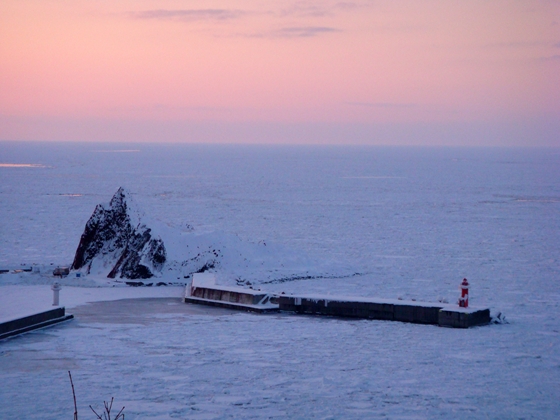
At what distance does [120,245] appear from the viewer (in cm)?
2795

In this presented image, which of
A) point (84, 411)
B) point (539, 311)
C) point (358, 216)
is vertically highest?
point (358, 216)

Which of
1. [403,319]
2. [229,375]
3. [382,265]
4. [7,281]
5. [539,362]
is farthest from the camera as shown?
[382,265]

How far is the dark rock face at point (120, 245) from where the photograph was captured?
25750 millimetres

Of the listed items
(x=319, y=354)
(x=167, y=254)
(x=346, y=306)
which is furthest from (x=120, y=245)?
(x=319, y=354)

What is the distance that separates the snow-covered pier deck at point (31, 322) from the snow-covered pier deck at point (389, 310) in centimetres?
527

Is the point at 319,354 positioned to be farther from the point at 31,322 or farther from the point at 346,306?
the point at 31,322

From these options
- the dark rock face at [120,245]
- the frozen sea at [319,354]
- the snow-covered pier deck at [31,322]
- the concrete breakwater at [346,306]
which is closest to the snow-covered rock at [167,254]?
the dark rock face at [120,245]

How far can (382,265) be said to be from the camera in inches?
1228

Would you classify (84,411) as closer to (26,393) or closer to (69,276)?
(26,393)

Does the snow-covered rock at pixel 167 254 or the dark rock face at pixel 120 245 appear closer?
the dark rock face at pixel 120 245

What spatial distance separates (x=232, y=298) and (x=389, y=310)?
4.02 metres

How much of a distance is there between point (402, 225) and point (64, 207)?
24205 mm

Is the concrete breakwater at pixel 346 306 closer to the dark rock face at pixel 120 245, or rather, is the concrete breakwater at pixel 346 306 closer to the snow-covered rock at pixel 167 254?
the snow-covered rock at pixel 167 254

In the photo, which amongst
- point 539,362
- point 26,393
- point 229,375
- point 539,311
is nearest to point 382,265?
point 539,311
